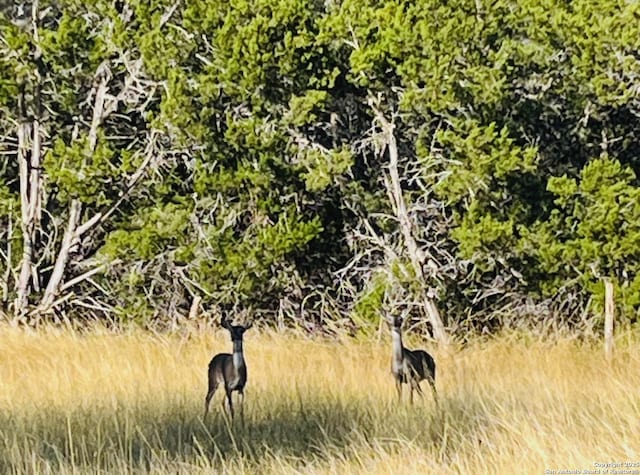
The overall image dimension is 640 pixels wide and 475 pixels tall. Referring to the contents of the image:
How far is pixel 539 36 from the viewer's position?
11094mm

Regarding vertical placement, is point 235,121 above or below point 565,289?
above

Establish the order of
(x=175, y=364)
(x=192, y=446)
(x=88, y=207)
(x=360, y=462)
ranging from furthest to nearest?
(x=88, y=207)
(x=175, y=364)
(x=192, y=446)
(x=360, y=462)

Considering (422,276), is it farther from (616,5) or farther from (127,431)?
(127,431)

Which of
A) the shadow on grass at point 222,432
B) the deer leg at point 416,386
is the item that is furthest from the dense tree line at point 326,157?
the shadow on grass at point 222,432

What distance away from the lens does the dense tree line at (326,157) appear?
425 inches

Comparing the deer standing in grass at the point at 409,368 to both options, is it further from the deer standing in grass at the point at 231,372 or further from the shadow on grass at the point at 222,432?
the deer standing in grass at the point at 231,372

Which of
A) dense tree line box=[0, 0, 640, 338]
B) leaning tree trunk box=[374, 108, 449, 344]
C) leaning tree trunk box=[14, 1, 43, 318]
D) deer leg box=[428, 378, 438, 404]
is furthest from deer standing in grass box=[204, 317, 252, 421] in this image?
leaning tree trunk box=[14, 1, 43, 318]

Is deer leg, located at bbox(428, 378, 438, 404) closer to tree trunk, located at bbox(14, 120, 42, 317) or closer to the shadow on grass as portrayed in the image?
the shadow on grass

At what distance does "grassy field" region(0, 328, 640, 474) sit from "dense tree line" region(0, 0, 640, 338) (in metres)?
1.37

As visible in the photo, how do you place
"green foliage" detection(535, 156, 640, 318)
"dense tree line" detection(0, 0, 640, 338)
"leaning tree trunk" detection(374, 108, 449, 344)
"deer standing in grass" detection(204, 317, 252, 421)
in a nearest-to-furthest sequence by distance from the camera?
"deer standing in grass" detection(204, 317, 252, 421) < "green foliage" detection(535, 156, 640, 318) < "dense tree line" detection(0, 0, 640, 338) < "leaning tree trunk" detection(374, 108, 449, 344)

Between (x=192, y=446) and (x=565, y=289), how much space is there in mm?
6371

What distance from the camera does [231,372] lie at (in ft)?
23.6

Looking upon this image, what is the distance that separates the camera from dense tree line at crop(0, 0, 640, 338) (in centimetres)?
1080

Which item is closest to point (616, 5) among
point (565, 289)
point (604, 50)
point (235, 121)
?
point (604, 50)
